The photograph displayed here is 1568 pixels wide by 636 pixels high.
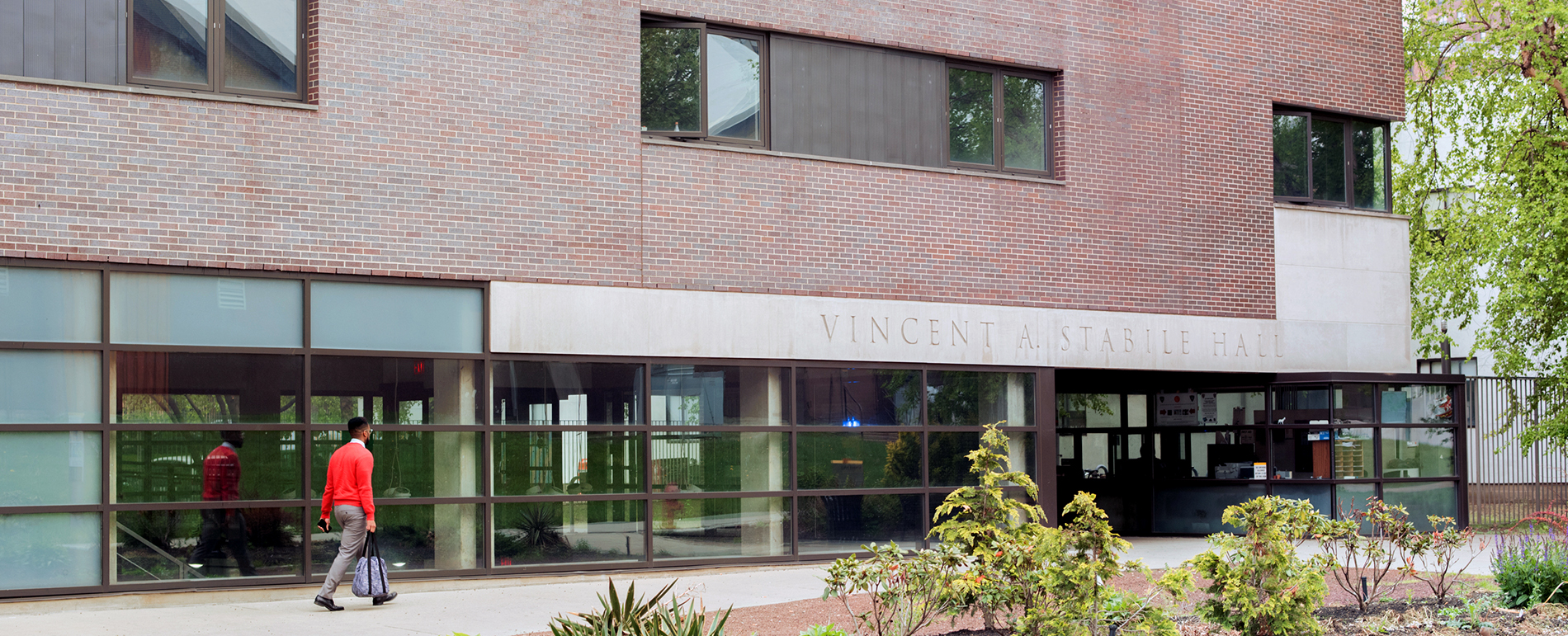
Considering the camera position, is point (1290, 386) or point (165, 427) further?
point (1290, 386)

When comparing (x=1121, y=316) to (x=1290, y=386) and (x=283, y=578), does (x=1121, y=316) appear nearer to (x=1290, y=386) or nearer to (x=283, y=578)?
(x=1290, y=386)

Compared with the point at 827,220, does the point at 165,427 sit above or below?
below

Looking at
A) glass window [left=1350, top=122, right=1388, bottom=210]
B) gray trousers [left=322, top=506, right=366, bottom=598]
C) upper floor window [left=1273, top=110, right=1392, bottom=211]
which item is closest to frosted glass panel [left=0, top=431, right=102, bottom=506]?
gray trousers [left=322, top=506, right=366, bottom=598]

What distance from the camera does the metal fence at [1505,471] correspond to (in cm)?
2108

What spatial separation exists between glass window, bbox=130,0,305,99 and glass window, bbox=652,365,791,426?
Result: 4.67m

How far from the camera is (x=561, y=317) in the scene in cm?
1332

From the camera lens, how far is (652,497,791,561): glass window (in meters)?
14.0

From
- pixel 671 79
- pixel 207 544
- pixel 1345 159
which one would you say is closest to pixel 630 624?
pixel 207 544

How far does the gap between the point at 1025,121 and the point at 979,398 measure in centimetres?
349

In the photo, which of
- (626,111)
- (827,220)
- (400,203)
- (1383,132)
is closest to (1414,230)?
(1383,132)

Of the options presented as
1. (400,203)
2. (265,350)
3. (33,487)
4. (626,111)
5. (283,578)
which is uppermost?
(626,111)

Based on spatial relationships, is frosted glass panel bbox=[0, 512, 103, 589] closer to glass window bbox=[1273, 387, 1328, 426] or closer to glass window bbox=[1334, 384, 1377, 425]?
glass window bbox=[1273, 387, 1328, 426]

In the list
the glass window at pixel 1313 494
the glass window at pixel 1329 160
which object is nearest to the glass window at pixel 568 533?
the glass window at pixel 1313 494

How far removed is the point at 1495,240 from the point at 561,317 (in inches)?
580
